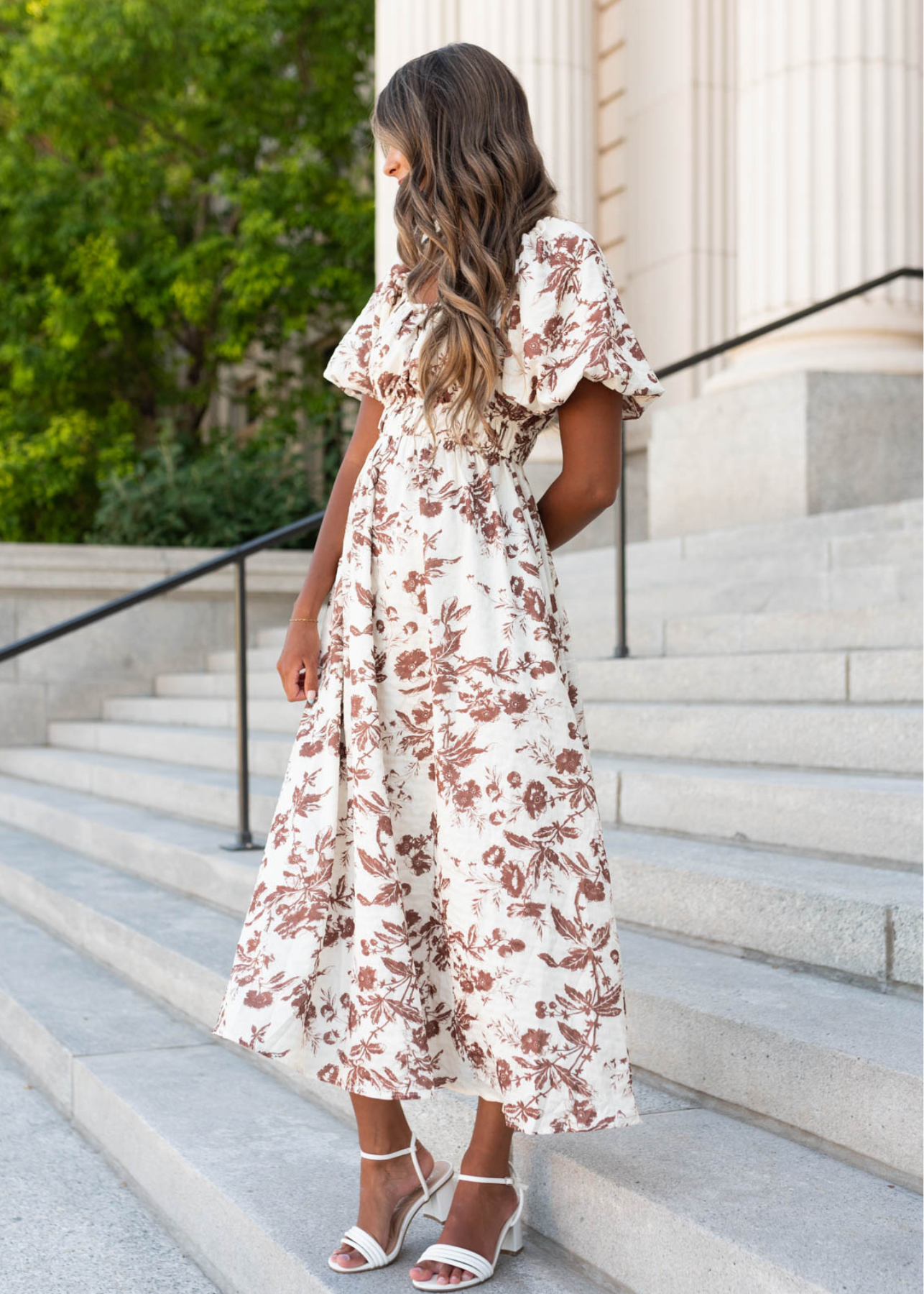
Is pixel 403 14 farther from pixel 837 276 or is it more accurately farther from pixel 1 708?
pixel 1 708

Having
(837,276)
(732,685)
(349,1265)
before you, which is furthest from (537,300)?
(837,276)

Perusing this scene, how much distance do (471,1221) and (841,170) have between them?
6.38 metres

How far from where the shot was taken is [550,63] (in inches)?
378

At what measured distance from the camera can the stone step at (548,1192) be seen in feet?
6.67

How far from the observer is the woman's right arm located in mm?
2359

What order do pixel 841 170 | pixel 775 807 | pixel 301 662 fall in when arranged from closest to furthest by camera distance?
pixel 301 662
pixel 775 807
pixel 841 170

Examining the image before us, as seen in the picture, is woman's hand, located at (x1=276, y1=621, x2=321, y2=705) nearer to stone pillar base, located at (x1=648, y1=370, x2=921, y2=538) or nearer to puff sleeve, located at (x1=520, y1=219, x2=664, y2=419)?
puff sleeve, located at (x1=520, y1=219, x2=664, y2=419)

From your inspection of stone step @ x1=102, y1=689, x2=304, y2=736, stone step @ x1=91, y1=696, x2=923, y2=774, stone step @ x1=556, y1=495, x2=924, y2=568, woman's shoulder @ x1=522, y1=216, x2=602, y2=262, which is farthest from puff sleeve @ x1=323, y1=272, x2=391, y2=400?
stone step @ x1=102, y1=689, x2=304, y2=736

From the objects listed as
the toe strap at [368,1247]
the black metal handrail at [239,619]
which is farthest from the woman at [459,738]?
Result: the black metal handrail at [239,619]

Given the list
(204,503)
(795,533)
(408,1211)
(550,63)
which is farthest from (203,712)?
(408,1211)

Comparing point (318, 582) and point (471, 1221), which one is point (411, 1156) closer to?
point (471, 1221)

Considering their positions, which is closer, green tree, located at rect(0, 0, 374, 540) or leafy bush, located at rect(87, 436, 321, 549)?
leafy bush, located at rect(87, 436, 321, 549)

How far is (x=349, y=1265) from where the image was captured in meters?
2.28

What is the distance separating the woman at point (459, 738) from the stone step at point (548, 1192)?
15 cm
